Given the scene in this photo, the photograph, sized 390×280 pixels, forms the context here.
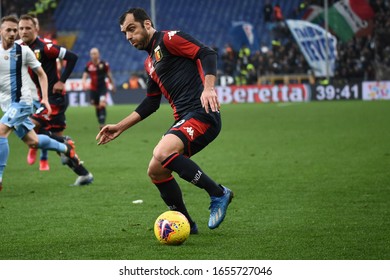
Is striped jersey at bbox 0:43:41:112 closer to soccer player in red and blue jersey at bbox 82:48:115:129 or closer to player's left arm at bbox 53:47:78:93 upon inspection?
player's left arm at bbox 53:47:78:93

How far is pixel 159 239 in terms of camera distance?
696cm

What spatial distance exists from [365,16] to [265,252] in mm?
35747

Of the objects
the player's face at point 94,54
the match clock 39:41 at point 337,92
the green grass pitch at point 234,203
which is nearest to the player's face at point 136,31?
the green grass pitch at point 234,203

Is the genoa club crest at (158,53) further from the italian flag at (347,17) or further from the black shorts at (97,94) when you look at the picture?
the italian flag at (347,17)

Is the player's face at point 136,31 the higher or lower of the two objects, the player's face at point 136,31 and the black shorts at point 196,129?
the higher

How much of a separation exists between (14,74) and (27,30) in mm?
1374

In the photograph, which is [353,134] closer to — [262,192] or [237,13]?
[262,192]

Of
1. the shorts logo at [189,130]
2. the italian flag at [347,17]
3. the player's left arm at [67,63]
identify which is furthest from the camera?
the italian flag at [347,17]

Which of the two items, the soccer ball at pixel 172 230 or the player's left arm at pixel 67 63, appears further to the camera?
the player's left arm at pixel 67 63

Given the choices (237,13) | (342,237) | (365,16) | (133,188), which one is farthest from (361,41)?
(342,237)

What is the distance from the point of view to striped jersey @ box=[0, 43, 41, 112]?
10.6 metres

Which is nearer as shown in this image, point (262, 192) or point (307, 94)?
point (262, 192)

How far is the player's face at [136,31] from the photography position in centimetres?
724

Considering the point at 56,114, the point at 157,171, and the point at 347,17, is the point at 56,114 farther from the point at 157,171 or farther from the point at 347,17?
the point at 347,17
